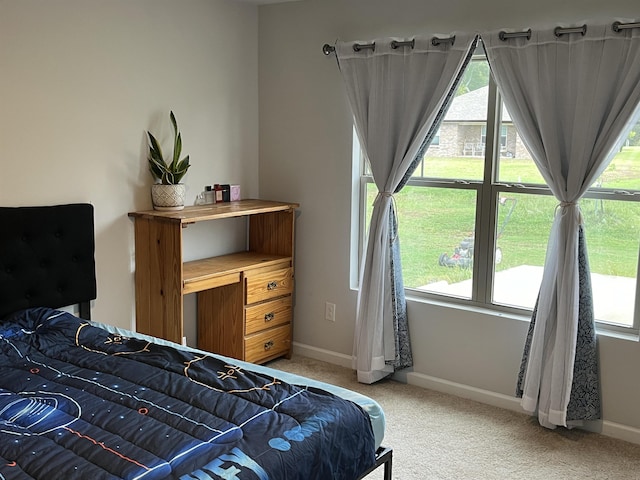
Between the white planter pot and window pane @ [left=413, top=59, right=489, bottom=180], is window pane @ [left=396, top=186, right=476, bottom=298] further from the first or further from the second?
the white planter pot

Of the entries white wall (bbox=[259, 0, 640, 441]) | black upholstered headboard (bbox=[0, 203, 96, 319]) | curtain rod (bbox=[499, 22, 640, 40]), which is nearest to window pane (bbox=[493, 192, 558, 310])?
white wall (bbox=[259, 0, 640, 441])

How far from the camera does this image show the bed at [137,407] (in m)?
1.84

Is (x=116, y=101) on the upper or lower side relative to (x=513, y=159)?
upper

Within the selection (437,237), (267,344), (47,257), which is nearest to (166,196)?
(47,257)

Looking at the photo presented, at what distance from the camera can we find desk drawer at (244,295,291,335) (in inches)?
154

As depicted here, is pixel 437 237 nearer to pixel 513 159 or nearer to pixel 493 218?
pixel 493 218

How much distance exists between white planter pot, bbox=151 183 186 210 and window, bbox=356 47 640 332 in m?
1.28

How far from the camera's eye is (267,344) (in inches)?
161

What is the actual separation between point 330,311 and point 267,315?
0.42 meters

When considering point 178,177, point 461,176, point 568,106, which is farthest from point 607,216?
point 178,177

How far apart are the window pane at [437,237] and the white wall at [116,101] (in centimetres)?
116

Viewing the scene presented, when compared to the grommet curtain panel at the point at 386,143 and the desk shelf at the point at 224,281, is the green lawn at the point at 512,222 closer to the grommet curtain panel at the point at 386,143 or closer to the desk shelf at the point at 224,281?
the grommet curtain panel at the point at 386,143

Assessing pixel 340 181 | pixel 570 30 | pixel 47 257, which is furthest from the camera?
pixel 340 181

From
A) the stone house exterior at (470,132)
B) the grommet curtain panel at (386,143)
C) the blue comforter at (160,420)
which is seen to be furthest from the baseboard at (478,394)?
the blue comforter at (160,420)
